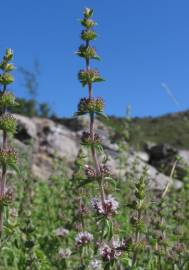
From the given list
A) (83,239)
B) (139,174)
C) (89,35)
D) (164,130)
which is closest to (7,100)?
(89,35)

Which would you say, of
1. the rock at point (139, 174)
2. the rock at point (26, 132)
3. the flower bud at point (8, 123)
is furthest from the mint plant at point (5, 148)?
the rock at point (26, 132)

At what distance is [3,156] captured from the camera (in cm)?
444

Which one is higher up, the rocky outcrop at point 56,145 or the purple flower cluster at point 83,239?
the rocky outcrop at point 56,145

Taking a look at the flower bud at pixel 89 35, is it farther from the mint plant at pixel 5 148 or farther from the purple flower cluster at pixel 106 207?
the purple flower cluster at pixel 106 207

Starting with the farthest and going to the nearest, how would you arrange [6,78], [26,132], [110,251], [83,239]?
[26,132] < [83,239] < [6,78] < [110,251]

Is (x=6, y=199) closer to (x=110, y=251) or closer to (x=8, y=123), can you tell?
(x=8, y=123)

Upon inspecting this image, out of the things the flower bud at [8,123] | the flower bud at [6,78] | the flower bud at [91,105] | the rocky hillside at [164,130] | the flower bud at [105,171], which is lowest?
the flower bud at [105,171]

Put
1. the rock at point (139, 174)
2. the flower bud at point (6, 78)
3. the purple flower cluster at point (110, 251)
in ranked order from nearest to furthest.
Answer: the purple flower cluster at point (110, 251) → the flower bud at point (6, 78) → the rock at point (139, 174)

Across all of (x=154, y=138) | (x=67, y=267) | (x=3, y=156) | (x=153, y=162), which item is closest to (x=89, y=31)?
(x=3, y=156)

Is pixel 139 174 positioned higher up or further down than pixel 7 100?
higher up

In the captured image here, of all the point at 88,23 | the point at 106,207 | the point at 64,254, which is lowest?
the point at 64,254

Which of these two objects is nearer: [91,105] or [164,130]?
[91,105]

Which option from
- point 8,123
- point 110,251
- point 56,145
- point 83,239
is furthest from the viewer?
point 56,145

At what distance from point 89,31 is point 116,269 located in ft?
5.90
